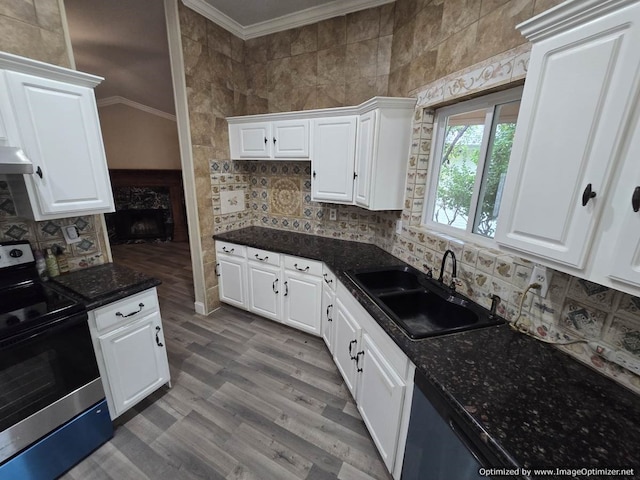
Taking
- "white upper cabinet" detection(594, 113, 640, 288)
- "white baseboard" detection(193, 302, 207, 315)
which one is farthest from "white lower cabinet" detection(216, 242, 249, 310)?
"white upper cabinet" detection(594, 113, 640, 288)

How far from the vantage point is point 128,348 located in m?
1.60

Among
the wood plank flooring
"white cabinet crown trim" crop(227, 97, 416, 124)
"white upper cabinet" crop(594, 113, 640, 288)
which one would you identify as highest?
"white cabinet crown trim" crop(227, 97, 416, 124)

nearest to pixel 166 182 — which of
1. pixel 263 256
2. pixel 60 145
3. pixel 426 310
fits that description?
pixel 263 256

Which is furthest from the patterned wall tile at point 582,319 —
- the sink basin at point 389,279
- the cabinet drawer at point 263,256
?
the cabinet drawer at point 263,256

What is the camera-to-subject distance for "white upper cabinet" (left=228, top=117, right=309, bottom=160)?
2457mm

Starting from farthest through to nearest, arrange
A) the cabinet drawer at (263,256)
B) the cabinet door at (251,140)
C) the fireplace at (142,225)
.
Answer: the fireplace at (142,225) → the cabinet door at (251,140) → the cabinet drawer at (263,256)

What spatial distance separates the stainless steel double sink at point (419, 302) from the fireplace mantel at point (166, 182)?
5228 millimetres

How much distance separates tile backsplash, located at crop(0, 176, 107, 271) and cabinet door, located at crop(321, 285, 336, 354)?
1724mm

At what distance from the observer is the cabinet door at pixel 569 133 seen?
2.29ft

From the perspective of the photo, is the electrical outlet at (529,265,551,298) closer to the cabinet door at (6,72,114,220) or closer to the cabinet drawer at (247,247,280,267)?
the cabinet drawer at (247,247,280,267)

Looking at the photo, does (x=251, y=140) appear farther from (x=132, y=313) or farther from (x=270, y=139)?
(x=132, y=313)

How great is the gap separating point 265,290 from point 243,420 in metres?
1.16

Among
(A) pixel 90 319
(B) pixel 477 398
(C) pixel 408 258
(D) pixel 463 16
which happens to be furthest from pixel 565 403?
(A) pixel 90 319

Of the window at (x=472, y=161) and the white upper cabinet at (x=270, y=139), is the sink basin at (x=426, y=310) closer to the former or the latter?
the window at (x=472, y=161)
